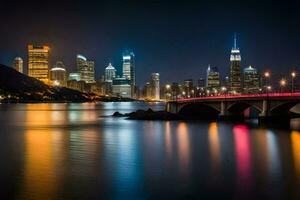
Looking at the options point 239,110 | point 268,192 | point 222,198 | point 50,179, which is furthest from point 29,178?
point 239,110

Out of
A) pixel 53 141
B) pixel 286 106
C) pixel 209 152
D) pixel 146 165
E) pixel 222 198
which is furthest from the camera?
pixel 286 106

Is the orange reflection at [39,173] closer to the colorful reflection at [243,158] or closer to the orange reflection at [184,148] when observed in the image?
the orange reflection at [184,148]

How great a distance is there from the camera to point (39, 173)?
103 ft

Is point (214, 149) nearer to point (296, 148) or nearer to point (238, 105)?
point (296, 148)

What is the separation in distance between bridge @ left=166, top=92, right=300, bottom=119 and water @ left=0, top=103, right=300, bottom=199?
1629 cm

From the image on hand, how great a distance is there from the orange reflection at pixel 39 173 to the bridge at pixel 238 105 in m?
39.1

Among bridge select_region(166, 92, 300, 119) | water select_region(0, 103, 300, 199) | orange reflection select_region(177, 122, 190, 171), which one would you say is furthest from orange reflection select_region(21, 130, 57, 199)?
bridge select_region(166, 92, 300, 119)

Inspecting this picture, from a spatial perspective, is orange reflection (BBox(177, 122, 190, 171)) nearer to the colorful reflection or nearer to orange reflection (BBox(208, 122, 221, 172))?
orange reflection (BBox(208, 122, 221, 172))

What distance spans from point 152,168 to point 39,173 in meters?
8.74

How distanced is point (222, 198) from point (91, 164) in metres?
14.7

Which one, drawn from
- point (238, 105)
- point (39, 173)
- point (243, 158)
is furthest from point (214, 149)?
point (238, 105)

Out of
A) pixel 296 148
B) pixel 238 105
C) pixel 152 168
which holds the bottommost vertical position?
pixel 152 168

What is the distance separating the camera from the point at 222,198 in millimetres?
24078

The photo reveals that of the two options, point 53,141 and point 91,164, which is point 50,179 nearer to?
point 91,164
